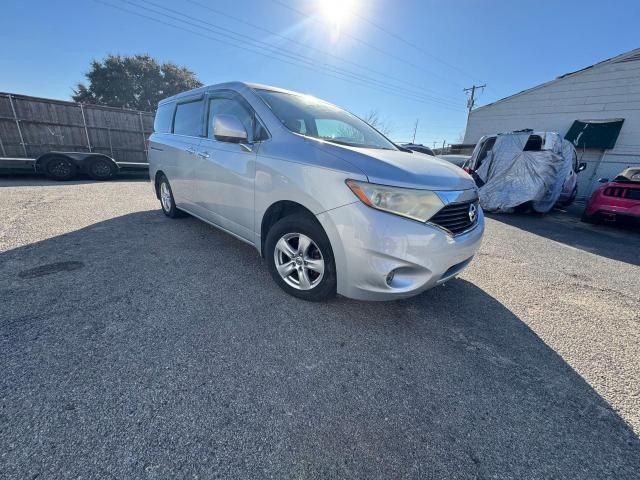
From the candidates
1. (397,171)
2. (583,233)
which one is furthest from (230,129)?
(583,233)

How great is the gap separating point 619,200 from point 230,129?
7.21 meters

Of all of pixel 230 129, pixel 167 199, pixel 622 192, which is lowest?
pixel 167 199

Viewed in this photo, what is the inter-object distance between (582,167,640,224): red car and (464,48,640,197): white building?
7.98 metres

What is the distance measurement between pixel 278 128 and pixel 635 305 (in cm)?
396

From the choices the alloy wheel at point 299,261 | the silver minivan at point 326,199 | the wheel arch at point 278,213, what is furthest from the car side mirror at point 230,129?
the alloy wheel at point 299,261

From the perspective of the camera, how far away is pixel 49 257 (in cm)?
293

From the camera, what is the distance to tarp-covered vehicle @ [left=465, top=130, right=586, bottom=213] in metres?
6.79

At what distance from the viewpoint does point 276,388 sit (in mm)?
1556

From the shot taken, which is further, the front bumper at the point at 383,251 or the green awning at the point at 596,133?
the green awning at the point at 596,133

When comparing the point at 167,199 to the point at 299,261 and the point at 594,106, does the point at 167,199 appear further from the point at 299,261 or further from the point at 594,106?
the point at 594,106

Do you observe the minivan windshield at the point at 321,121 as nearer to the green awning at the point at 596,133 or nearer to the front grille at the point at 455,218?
the front grille at the point at 455,218

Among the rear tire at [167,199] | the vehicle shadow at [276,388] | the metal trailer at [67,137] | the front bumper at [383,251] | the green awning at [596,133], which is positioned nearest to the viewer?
the vehicle shadow at [276,388]

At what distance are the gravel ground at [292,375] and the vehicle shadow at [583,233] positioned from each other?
2.01 m

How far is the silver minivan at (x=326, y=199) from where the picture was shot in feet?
6.12
